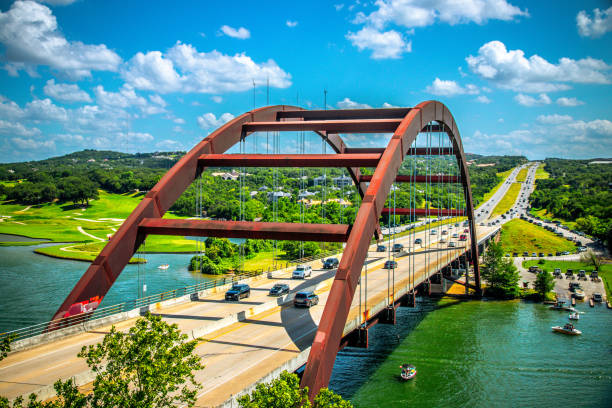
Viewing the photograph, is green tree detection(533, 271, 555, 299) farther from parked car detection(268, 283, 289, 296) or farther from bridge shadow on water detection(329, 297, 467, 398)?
parked car detection(268, 283, 289, 296)

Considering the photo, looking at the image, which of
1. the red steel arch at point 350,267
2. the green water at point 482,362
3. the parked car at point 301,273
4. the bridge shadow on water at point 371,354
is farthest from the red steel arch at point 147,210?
the green water at point 482,362

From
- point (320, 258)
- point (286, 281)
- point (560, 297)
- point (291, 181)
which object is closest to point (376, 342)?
point (286, 281)

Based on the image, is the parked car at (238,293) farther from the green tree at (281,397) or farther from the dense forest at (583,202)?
the dense forest at (583,202)

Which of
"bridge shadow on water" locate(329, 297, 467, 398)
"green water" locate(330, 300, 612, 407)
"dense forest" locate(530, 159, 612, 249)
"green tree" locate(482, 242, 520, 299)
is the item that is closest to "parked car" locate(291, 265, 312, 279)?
"bridge shadow on water" locate(329, 297, 467, 398)

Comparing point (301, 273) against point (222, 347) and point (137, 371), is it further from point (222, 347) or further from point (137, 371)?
point (137, 371)

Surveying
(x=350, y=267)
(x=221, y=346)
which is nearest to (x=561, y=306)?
(x=350, y=267)

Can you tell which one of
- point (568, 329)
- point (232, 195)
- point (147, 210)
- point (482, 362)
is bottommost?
point (482, 362)
